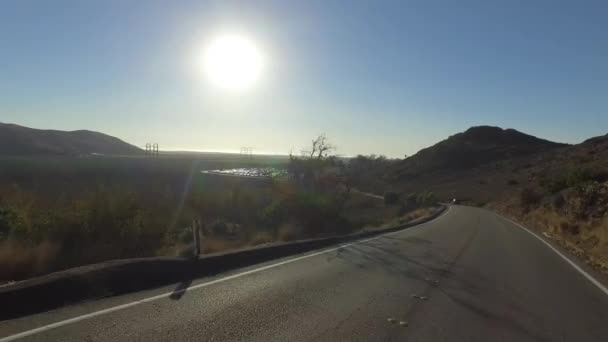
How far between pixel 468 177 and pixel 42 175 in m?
84.6

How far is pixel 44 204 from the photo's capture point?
1877cm

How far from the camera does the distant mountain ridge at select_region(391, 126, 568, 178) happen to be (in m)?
127

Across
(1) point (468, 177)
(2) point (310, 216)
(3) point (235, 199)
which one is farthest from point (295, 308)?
(1) point (468, 177)

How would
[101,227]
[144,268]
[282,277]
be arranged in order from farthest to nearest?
→ [101,227] < [282,277] < [144,268]

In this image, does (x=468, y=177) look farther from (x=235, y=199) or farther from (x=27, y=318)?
(x=27, y=318)

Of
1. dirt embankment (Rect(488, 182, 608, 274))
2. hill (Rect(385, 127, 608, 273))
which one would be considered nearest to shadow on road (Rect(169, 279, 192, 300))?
dirt embankment (Rect(488, 182, 608, 274))

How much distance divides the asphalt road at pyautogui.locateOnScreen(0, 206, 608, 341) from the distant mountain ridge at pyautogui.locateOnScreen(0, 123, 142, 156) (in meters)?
95.5

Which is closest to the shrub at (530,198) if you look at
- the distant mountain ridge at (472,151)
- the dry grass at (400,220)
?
the dry grass at (400,220)

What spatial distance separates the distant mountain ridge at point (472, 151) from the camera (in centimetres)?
12651

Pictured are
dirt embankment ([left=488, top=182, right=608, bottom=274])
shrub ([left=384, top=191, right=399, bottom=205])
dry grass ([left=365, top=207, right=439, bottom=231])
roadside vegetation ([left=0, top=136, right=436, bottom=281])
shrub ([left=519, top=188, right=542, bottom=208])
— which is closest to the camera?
roadside vegetation ([left=0, top=136, right=436, bottom=281])

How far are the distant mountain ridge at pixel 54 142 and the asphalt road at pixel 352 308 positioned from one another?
95.5 meters

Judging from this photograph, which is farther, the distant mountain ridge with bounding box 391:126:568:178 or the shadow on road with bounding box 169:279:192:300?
the distant mountain ridge with bounding box 391:126:568:178

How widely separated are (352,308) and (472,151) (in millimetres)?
138880

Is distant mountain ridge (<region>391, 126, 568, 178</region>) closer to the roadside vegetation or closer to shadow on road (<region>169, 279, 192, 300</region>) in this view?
the roadside vegetation
